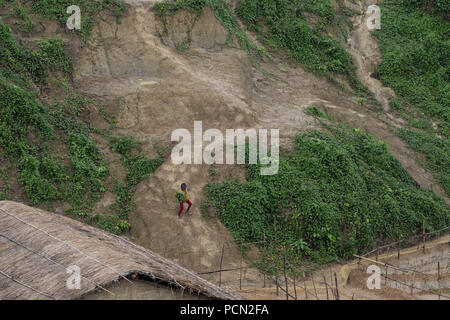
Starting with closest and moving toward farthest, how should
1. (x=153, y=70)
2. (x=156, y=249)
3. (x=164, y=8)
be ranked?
(x=156, y=249) → (x=153, y=70) → (x=164, y=8)

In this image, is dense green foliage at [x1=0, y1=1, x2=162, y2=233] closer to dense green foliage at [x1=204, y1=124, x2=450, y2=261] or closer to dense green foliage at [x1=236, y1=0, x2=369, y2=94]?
dense green foliage at [x1=204, y1=124, x2=450, y2=261]

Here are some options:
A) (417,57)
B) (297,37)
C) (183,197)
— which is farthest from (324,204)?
(417,57)

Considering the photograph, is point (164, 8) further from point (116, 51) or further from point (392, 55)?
point (392, 55)

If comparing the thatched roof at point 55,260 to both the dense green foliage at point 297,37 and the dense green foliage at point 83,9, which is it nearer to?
the dense green foliage at point 83,9

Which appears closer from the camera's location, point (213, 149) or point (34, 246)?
point (34, 246)

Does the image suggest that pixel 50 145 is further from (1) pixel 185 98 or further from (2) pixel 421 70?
(2) pixel 421 70

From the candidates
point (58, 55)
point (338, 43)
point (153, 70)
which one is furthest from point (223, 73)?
point (338, 43)
